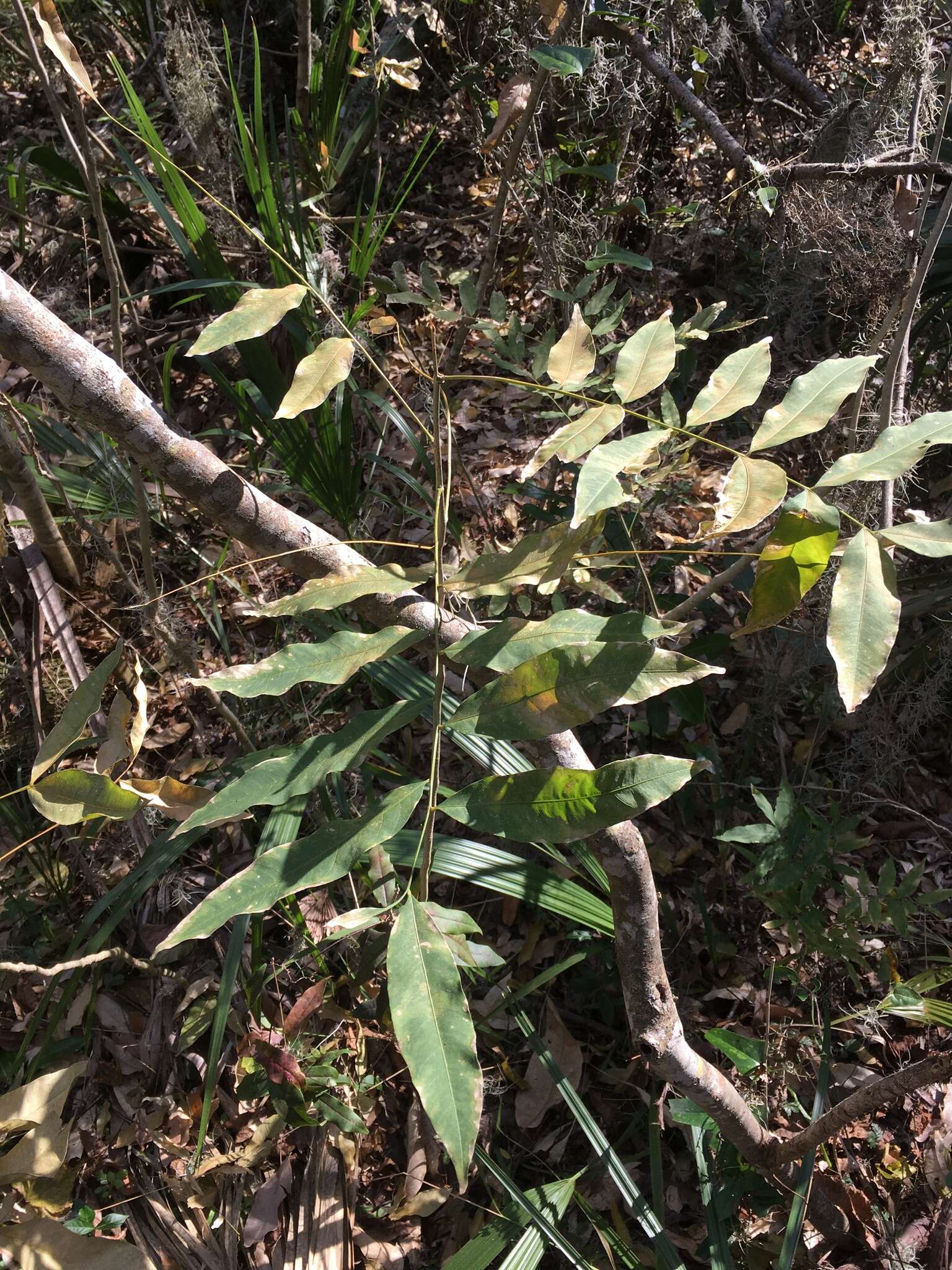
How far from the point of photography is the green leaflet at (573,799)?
0.57 m

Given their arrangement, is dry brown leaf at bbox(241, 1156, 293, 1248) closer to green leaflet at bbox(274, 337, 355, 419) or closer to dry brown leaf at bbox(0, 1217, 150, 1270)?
dry brown leaf at bbox(0, 1217, 150, 1270)

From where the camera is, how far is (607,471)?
2.06 ft

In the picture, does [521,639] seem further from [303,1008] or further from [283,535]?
[303,1008]

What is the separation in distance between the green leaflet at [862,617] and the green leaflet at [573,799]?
133 millimetres

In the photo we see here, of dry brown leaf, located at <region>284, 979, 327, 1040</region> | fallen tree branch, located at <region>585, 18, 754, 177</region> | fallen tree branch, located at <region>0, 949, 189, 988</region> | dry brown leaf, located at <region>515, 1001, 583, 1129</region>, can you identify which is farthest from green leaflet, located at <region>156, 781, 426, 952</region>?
fallen tree branch, located at <region>585, 18, 754, 177</region>

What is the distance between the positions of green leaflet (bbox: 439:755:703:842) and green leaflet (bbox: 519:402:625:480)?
0.79 feet

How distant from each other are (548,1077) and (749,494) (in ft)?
4.05

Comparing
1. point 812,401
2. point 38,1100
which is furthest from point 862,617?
point 38,1100

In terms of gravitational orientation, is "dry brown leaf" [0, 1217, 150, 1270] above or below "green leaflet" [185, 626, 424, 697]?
below

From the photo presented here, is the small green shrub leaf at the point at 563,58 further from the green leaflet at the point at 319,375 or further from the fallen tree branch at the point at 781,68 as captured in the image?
the fallen tree branch at the point at 781,68

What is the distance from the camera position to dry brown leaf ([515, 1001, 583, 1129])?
1.44m

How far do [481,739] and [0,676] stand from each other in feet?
3.77

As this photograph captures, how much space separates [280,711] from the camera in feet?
6.01

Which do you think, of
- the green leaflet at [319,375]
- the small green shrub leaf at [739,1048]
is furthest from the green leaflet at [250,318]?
the small green shrub leaf at [739,1048]
